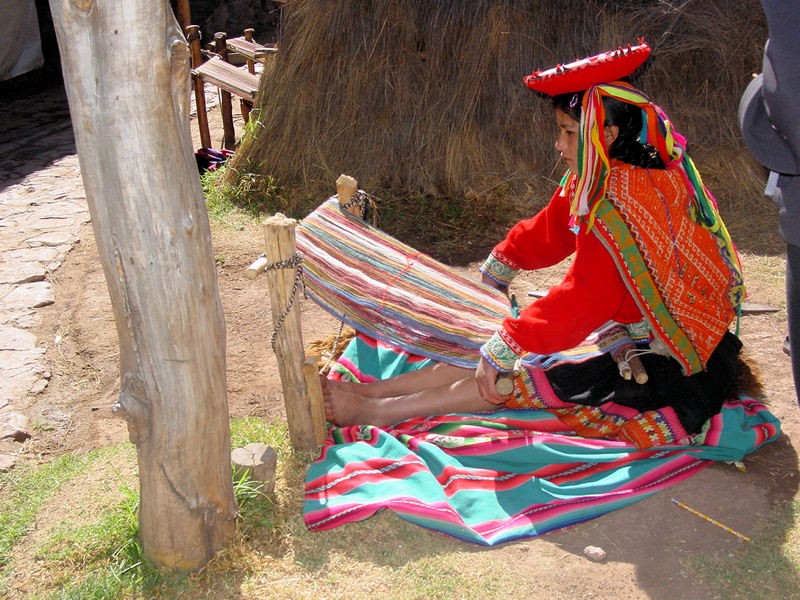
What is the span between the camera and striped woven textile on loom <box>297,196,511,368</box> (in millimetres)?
3172

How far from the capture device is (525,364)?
307 cm

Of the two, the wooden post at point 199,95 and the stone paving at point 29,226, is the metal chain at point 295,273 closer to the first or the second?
the stone paving at point 29,226

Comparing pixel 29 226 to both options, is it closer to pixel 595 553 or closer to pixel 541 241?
pixel 541 241

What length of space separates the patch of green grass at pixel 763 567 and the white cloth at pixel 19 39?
424 inches

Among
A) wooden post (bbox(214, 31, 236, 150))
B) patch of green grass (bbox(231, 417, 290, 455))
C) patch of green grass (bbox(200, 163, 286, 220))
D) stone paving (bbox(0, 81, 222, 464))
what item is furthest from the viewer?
wooden post (bbox(214, 31, 236, 150))

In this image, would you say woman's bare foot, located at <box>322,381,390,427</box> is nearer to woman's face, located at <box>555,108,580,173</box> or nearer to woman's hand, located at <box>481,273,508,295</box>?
woman's hand, located at <box>481,273,508,295</box>

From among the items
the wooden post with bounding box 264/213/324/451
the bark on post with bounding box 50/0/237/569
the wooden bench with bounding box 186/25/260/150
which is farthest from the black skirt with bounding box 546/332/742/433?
the wooden bench with bounding box 186/25/260/150

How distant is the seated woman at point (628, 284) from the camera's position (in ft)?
8.61

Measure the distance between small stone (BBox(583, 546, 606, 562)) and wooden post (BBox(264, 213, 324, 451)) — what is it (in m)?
1.06

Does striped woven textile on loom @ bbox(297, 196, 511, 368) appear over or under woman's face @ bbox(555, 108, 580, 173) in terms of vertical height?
under

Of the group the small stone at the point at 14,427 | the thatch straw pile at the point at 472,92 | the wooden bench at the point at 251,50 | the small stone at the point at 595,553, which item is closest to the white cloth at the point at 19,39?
the wooden bench at the point at 251,50

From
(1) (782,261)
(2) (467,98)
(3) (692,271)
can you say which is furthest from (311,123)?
→ (3) (692,271)

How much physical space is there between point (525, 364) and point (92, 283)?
3.20 meters

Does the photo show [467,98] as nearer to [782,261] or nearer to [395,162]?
[395,162]
